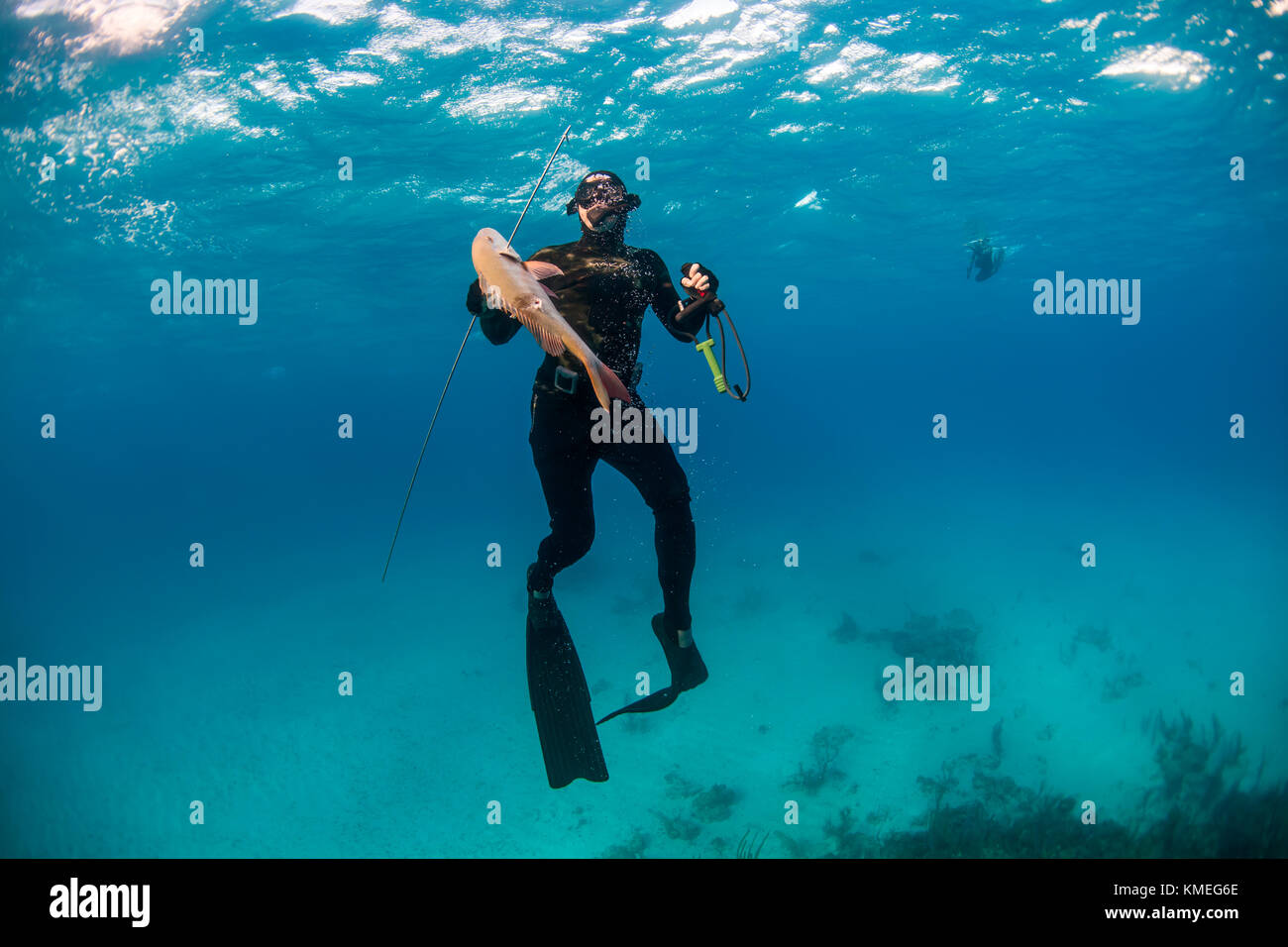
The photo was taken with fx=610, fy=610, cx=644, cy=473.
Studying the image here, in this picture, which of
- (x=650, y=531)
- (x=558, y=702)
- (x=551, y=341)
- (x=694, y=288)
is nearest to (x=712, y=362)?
(x=694, y=288)

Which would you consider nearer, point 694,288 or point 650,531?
point 694,288

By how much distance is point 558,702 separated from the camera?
4.54 metres

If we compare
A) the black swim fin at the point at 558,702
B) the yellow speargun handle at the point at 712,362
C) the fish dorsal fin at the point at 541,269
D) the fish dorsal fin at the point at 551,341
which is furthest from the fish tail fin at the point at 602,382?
the black swim fin at the point at 558,702

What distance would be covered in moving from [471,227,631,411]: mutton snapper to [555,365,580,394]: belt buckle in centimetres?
86

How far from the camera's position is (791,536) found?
20.7m

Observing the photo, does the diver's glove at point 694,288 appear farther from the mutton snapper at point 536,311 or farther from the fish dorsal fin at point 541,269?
the mutton snapper at point 536,311

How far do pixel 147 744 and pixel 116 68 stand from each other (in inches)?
478

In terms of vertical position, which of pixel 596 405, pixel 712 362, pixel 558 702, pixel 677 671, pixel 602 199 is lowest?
pixel 558 702

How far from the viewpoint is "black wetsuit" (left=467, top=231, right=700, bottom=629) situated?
150 inches

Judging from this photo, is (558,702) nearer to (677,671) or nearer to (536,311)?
(677,671)

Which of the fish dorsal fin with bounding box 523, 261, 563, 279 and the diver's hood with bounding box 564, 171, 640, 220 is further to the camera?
the diver's hood with bounding box 564, 171, 640, 220

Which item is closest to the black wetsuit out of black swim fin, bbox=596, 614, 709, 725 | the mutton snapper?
black swim fin, bbox=596, 614, 709, 725

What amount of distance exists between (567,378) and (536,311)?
1.04 meters

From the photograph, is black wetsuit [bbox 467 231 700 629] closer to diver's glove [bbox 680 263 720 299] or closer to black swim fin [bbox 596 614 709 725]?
black swim fin [bbox 596 614 709 725]
